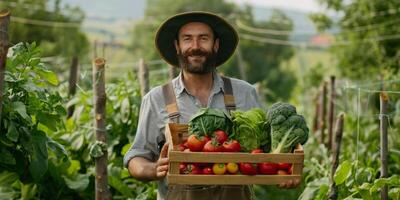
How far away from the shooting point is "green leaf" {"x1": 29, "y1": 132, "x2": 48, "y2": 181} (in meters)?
5.13

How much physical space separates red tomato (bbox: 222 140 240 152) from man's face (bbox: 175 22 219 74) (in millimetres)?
673

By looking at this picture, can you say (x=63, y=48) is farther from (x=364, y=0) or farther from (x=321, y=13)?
(x=364, y=0)

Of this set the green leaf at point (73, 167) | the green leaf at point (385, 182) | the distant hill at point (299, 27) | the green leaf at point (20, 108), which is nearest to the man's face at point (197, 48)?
the green leaf at point (20, 108)

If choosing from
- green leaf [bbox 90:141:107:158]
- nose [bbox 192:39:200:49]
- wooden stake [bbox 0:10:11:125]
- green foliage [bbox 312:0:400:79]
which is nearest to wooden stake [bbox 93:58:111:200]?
green leaf [bbox 90:141:107:158]

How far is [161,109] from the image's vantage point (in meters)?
4.53

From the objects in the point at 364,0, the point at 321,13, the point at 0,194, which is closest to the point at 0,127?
the point at 0,194

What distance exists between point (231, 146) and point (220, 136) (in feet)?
0.29

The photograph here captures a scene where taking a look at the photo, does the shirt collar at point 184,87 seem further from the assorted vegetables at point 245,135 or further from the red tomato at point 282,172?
the red tomato at point 282,172

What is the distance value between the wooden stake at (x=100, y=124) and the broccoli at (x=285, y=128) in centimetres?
173

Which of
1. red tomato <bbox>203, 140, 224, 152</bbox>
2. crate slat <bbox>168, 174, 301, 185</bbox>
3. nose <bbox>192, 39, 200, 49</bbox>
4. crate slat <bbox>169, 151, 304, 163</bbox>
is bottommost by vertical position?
crate slat <bbox>168, 174, 301, 185</bbox>

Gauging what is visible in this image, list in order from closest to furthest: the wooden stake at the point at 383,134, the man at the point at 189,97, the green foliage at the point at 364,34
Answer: the man at the point at 189,97
the wooden stake at the point at 383,134
the green foliage at the point at 364,34

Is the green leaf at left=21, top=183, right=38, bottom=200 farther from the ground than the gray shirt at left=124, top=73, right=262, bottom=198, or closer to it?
closer to it

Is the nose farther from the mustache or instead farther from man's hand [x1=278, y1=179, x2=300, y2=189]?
man's hand [x1=278, y1=179, x2=300, y2=189]

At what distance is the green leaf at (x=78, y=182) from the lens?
21.2 feet
